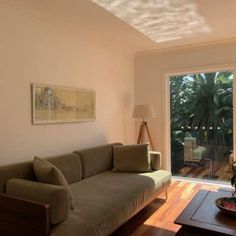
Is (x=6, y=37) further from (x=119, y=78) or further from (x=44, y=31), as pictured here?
(x=119, y=78)

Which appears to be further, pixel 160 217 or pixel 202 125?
pixel 202 125

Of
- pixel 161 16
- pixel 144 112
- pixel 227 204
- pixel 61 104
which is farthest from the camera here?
pixel 144 112

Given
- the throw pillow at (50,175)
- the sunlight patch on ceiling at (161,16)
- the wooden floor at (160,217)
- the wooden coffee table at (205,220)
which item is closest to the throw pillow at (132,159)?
the wooden floor at (160,217)

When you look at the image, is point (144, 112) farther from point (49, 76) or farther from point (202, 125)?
point (49, 76)

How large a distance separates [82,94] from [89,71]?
426mm

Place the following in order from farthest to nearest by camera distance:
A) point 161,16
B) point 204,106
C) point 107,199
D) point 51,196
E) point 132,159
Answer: point 204,106, point 132,159, point 161,16, point 107,199, point 51,196

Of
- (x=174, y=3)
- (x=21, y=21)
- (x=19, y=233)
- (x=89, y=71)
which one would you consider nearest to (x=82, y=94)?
(x=89, y=71)

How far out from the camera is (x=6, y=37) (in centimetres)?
271

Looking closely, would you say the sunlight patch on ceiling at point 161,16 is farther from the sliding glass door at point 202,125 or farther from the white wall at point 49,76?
the sliding glass door at point 202,125

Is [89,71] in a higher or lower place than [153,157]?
higher

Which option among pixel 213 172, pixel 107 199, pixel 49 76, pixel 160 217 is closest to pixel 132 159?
pixel 160 217

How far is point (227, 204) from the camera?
2.15m

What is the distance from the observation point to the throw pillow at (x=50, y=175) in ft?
7.08

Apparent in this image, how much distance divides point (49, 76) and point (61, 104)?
1.32 feet
